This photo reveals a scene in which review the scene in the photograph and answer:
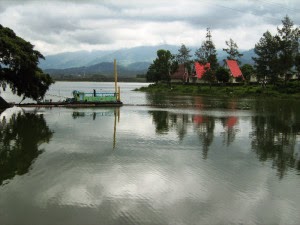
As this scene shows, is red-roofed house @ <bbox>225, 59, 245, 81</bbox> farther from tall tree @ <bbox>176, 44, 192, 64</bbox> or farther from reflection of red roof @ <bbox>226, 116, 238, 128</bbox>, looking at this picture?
reflection of red roof @ <bbox>226, 116, 238, 128</bbox>

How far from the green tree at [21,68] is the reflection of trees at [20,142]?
11.8m

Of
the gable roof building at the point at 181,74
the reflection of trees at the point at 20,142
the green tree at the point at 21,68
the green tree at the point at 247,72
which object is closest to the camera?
the reflection of trees at the point at 20,142

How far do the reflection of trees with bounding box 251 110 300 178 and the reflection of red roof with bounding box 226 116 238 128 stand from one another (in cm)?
217

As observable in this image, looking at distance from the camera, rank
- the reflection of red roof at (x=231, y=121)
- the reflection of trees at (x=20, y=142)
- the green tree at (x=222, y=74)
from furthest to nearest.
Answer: the green tree at (x=222, y=74) < the reflection of red roof at (x=231, y=121) < the reflection of trees at (x=20, y=142)

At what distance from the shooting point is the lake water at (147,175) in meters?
14.5

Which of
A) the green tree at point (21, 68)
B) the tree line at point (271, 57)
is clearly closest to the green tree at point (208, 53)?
the tree line at point (271, 57)

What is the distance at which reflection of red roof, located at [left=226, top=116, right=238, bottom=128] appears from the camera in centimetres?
4161

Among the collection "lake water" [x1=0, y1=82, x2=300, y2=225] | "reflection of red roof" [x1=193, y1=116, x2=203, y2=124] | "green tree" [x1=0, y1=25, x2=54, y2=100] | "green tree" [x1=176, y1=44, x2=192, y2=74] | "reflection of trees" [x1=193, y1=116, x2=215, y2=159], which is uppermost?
"green tree" [x1=176, y1=44, x2=192, y2=74]

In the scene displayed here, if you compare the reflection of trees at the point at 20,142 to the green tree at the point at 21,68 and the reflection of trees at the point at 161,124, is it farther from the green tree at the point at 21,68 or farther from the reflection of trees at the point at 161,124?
the green tree at the point at 21,68

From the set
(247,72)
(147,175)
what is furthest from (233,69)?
(147,175)

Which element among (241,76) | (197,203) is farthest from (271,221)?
(241,76)

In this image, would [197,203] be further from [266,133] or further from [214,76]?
[214,76]

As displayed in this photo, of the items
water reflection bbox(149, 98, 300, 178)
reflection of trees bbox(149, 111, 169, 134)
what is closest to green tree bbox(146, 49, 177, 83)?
water reflection bbox(149, 98, 300, 178)

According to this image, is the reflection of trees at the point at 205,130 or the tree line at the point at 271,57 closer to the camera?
the reflection of trees at the point at 205,130
